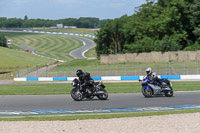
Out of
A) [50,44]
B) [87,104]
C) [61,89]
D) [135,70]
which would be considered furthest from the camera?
[50,44]

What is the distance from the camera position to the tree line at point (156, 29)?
71.8m

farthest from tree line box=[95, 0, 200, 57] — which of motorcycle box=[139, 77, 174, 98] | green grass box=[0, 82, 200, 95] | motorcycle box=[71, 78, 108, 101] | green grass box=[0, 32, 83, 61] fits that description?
motorcycle box=[71, 78, 108, 101]

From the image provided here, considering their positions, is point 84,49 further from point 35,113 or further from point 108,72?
point 35,113

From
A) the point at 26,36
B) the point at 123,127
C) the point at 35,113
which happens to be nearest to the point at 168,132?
the point at 123,127

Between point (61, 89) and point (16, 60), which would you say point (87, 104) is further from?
point (16, 60)

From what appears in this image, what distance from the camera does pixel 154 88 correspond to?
20812 millimetres

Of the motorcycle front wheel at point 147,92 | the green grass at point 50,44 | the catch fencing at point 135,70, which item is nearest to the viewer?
the motorcycle front wheel at point 147,92

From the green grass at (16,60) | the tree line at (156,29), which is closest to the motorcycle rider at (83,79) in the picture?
the tree line at (156,29)

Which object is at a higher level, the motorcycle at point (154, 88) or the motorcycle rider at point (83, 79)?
the motorcycle rider at point (83, 79)

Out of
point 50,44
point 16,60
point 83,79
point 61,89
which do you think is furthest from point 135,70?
point 50,44

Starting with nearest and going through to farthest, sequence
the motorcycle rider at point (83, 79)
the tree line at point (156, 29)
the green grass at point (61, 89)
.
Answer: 1. the motorcycle rider at point (83, 79)
2. the green grass at point (61, 89)
3. the tree line at point (156, 29)

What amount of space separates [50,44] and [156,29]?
70917mm

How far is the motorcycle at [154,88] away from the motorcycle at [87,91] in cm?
244

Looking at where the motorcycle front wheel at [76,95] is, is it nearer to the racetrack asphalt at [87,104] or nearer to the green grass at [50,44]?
the racetrack asphalt at [87,104]
